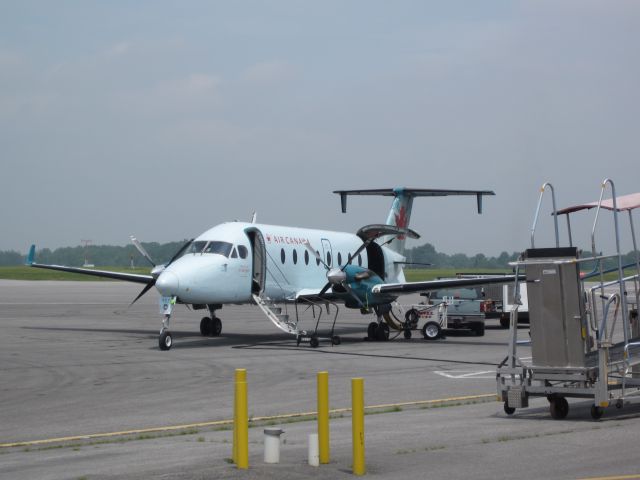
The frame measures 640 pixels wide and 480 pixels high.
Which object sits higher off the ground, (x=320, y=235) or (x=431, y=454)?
(x=320, y=235)

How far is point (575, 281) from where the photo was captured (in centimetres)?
1321

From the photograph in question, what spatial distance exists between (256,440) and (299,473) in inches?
98.5

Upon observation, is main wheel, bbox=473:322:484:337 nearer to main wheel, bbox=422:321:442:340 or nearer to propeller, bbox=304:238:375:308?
main wheel, bbox=422:321:442:340

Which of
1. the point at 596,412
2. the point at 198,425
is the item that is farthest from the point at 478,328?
the point at 198,425

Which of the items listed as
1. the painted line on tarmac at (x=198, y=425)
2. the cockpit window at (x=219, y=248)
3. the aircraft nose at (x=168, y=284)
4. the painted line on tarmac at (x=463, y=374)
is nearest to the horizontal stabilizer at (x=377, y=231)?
the cockpit window at (x=219, y=248)

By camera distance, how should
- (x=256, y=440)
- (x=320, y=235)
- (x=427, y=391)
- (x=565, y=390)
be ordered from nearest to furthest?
(x=256, y=440), (x=565, y=390), (x=427, y=391), (x=320, y=235)

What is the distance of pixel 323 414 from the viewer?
382 inches

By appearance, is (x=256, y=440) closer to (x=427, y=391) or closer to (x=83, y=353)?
(x=427, y=391)

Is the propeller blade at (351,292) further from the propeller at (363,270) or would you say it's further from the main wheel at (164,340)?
the main wheel at (164,340)

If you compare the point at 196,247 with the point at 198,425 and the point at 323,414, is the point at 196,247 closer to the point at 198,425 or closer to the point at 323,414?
the point at 198,425

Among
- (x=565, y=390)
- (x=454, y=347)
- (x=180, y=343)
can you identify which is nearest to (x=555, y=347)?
(x=565, y=390)

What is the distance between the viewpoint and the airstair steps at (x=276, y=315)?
2777 cm

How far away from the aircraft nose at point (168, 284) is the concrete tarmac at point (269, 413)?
1.57m

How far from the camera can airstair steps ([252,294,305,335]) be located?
91.1 feet
